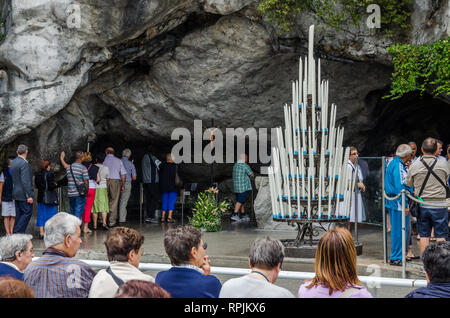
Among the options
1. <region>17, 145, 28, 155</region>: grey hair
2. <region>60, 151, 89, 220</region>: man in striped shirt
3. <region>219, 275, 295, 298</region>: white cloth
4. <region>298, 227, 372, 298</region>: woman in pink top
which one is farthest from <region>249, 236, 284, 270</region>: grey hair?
<region>60, 151, 89, 220</region>: man in striped shirt

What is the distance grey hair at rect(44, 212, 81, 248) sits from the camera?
3.64 m

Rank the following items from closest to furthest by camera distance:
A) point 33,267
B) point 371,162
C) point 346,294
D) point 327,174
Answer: point 346,294, point 33,267, point 327,174, point 371,162

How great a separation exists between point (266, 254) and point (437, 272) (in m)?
0.96

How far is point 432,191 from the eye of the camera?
21.6 feet

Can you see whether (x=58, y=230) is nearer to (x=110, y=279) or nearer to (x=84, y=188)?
(x=110, y=279)

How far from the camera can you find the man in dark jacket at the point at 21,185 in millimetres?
9281

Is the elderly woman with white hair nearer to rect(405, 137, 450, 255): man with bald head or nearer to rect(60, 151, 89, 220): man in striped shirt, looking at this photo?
rect(405, 137, 450, 255): man with bald head

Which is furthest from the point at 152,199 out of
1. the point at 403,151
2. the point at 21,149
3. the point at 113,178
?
the point at 403,151

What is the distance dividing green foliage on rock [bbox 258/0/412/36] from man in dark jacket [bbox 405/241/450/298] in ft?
24.3

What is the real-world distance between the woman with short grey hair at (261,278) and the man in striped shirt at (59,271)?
1010 millimetres

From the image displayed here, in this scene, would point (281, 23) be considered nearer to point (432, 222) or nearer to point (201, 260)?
point (432, 222)

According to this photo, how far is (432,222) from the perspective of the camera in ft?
21.9

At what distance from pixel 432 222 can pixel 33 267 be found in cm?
486
